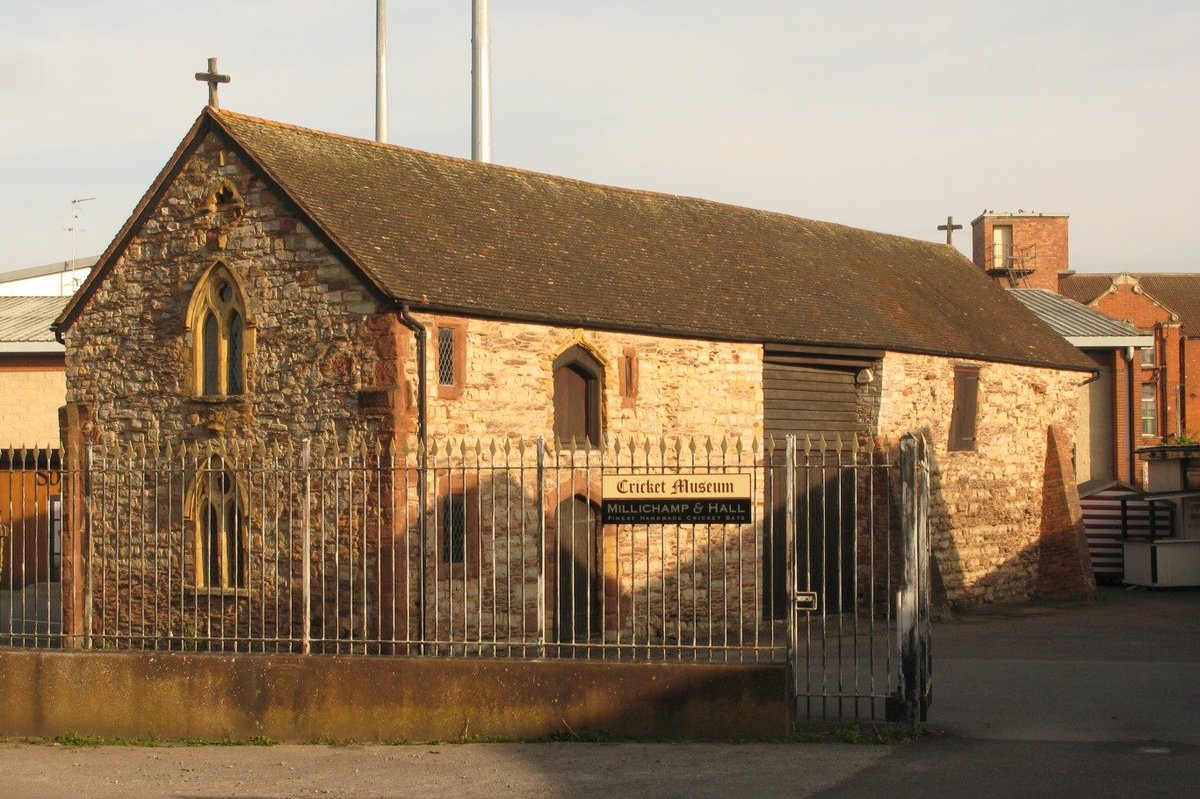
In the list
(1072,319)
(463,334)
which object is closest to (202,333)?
(463,334)

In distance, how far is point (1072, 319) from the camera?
39562 mm

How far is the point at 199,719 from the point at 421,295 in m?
7.47

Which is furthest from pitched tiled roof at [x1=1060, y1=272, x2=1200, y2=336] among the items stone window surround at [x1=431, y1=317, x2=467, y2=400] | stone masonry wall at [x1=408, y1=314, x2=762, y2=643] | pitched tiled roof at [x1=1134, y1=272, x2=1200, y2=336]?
stone window surround at [x1=431, y1=317, x2=467, y2=400]

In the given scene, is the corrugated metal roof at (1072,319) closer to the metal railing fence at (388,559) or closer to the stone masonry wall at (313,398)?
the metal railing fence at (388,559)

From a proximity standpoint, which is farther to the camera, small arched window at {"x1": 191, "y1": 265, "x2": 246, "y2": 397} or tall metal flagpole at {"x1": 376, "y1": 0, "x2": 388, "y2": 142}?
tall metal flagpole at {"x1": 376, "y1": 0, "x2": 388, "y2": 142}

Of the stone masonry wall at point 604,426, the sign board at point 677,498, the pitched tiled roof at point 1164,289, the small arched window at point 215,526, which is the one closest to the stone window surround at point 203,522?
the small arched window at point 215,526

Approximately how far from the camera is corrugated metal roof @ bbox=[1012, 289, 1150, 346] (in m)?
38.0

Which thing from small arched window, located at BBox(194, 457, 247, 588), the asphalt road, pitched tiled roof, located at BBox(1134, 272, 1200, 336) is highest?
pitched tiled roof, located at BBox(1134, 272, 1200, 336)

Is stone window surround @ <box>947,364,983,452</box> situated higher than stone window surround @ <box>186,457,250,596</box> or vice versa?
stone window surround @ <box>947,364,983,452</box>

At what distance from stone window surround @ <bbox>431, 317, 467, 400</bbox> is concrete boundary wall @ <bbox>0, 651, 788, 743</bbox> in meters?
6.95

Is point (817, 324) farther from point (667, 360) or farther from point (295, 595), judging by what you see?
point (295, 595)

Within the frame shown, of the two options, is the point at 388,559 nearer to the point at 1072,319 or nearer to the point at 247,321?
the point at 247,321

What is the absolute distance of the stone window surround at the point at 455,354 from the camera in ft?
62.7

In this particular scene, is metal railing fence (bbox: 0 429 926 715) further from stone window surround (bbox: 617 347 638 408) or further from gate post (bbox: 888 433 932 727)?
gate post (bbox: 888 433 932 727)
